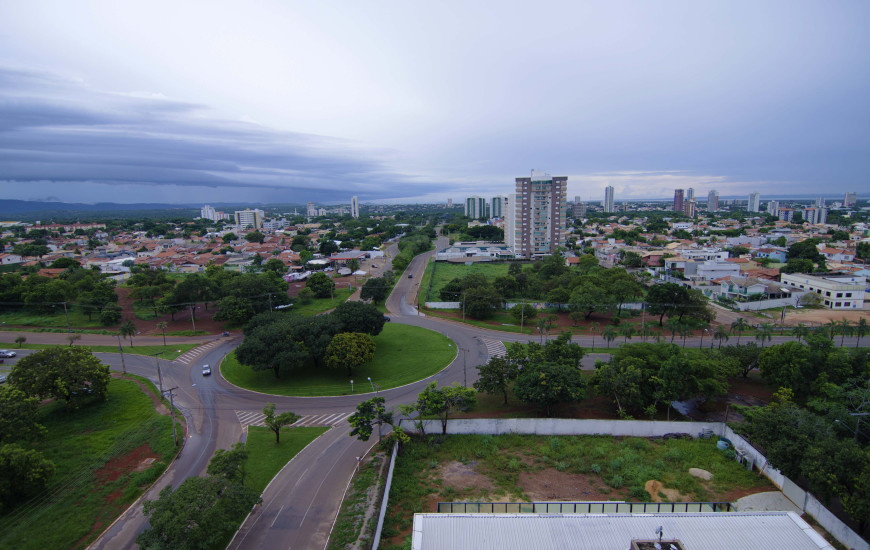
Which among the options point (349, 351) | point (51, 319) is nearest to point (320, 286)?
point (349, 351)

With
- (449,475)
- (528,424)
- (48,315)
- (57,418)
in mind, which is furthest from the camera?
(48,315)

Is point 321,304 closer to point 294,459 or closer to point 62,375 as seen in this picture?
point 62,375

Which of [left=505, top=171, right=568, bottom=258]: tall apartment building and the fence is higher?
[left=505, top=171, right=568, bottom=258]: tall apartment building

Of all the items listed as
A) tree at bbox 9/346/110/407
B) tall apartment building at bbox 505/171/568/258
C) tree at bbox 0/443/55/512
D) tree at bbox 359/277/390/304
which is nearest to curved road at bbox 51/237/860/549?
tree at bbox 0/443/55/512

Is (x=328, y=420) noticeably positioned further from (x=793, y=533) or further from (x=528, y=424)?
(x=793, y=533)

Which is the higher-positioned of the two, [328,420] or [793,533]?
[793,533]

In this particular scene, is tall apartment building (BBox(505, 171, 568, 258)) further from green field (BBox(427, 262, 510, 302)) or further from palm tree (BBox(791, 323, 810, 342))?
palm tree (BBox(791, 323, 810, 342))

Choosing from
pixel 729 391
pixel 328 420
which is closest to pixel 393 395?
pixel 328 420
